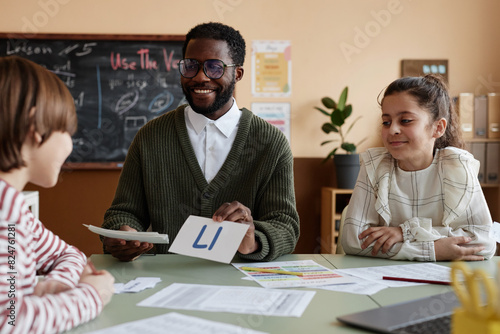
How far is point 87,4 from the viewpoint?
3.78m

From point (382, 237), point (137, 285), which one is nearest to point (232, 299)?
point (137, 285)

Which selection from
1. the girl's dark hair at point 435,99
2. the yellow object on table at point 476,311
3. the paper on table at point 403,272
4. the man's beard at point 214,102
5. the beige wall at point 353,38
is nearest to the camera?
the yellow object on table at point 476,311

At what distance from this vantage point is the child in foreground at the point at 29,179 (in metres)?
0.75

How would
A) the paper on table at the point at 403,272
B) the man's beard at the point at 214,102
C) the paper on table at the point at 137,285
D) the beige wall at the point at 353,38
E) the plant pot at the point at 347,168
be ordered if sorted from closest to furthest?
the paper on table at the point at 137,285, the paper on table at the point at 403,272, the man's beard at the point at 214,102, the plant pot at the point at 347,168, the beige wall at the point at 353,38

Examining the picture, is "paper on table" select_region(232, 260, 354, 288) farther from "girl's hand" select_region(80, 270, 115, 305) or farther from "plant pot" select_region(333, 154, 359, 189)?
"plant pot" select_region(333, 154, 359, 189)

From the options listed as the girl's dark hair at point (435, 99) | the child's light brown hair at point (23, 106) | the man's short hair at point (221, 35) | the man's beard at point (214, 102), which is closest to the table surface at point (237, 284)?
the child's light brown hair at point (23, 106)

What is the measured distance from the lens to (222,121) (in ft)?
6.00

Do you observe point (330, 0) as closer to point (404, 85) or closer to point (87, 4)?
point (87, 4)

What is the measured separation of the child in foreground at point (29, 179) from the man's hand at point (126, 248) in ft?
1.39

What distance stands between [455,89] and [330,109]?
3.39 feet

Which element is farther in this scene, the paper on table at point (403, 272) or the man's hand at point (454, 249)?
the man's hand at point (454, 249)

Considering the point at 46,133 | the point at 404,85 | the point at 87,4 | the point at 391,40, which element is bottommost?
the point at 46,133

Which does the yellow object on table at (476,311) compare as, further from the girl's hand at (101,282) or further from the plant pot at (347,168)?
the plant pot at (347,168)

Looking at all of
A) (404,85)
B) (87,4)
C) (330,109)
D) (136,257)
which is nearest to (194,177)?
(136,257)
